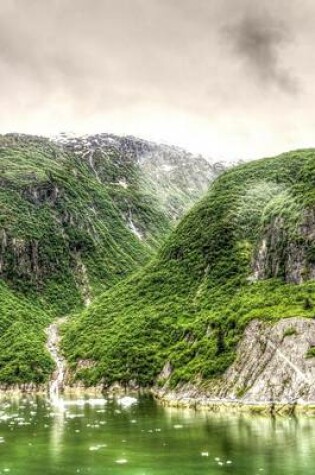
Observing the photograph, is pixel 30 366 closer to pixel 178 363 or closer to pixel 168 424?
pixel 178 363

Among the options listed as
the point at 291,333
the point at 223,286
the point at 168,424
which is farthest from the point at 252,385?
the point at 223,286

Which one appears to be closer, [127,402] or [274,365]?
[274,365]

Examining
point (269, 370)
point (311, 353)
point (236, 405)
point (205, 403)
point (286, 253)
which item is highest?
point (286, 253)

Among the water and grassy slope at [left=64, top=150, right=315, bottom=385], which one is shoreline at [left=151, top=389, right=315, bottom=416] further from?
the water

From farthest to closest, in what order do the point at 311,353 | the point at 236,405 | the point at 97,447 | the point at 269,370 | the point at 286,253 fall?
the point at 286,253, the point at 269,370, the point at 236,405, the point at 311,353, the point at 97,447

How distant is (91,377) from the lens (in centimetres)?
16988

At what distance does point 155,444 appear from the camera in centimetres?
6975

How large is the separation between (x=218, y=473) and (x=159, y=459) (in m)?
9.61

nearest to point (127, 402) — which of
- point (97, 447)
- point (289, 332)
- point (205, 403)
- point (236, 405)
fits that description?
point (205, 403)

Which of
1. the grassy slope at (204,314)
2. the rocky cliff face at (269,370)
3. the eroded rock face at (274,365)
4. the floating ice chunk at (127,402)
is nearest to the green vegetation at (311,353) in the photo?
the rocky cliff face at (269,370)

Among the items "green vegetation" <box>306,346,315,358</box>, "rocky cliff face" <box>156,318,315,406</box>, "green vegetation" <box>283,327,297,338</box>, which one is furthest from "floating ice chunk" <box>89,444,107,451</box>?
"green vegetation" <box>283,327,297,338</box>

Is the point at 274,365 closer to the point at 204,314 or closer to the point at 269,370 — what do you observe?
the point at 269,370

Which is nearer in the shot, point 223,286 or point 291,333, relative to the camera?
point 291,333

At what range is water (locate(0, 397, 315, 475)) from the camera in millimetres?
55375
